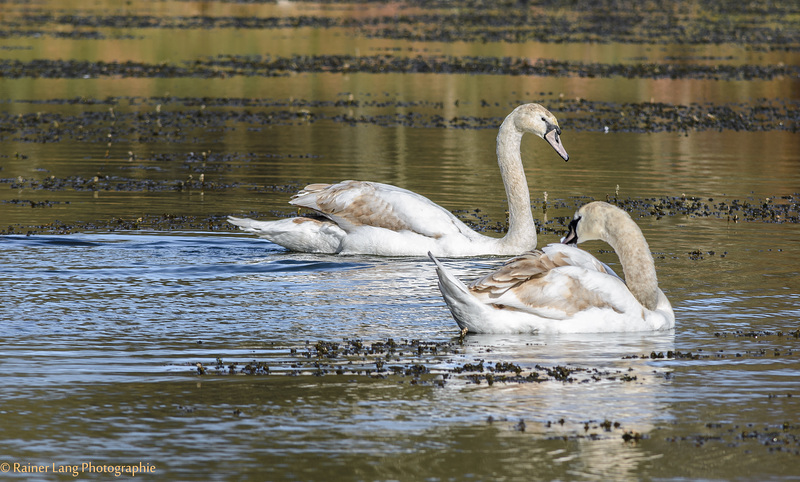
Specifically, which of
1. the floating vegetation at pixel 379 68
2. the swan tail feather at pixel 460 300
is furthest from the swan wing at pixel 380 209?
the floating vegetation at pixel 379 68

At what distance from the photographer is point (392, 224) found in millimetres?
16422

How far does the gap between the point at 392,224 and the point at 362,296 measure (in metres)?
2.87

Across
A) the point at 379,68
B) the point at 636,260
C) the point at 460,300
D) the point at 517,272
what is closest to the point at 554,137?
the point at 636,260

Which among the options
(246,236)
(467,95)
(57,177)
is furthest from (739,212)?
(467,95)

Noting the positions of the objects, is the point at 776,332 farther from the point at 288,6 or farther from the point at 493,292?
the point at 288,6

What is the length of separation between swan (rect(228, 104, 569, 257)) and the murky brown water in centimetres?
32

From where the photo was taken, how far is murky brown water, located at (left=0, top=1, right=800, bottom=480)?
8547 mm

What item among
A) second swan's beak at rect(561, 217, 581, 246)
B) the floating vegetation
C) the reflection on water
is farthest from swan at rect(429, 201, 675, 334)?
the floating vegetation

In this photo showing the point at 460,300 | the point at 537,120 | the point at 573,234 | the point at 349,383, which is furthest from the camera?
the point at 537,120

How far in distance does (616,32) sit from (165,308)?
53191 mm

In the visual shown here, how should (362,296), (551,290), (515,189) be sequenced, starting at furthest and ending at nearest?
(515,189)
(362,296)
(551,290)

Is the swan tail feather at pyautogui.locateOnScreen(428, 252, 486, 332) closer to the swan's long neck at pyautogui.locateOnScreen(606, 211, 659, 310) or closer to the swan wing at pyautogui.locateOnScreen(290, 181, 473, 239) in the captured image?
the swan's long neck at pyautogui.locateOnScreen(606, 211, 659, 310)

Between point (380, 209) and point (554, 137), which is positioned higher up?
point (554, 137)

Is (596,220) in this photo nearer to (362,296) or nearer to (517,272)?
(517,272)
